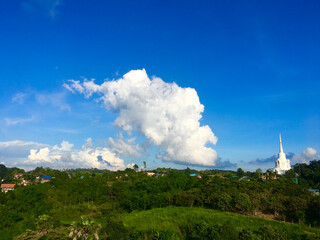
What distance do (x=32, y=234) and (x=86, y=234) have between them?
8304 mm

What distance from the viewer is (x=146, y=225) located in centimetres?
4816

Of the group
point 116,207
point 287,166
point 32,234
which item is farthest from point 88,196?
point 287,166

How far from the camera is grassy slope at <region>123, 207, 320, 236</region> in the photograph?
144ft

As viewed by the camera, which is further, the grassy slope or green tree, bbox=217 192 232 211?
green tree, bbox=217 192 232 211

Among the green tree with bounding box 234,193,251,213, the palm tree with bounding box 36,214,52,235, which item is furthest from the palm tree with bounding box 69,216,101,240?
the green tree with bounding box 234,193,251,213

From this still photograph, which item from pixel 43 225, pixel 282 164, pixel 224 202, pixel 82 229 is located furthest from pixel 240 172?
pixel 82 229

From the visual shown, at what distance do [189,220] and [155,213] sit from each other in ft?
33.6

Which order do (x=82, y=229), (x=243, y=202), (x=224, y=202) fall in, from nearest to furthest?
(x=82, y=229) < (x=243, y=202) < (x=224, y=202)

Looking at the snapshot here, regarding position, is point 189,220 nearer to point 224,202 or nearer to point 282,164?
point 224,202

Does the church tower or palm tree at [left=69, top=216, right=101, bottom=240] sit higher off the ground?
the church tower

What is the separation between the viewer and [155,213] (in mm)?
57438

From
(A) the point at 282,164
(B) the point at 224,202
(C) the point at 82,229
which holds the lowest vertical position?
(B) the point at 224,202

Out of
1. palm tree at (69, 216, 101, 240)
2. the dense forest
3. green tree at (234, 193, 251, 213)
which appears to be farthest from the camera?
green tree at (234, 193, 251, 213)

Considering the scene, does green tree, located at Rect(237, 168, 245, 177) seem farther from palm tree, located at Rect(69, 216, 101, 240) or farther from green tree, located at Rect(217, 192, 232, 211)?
palm tree, located at Rect(69, 216, 101, 240)
